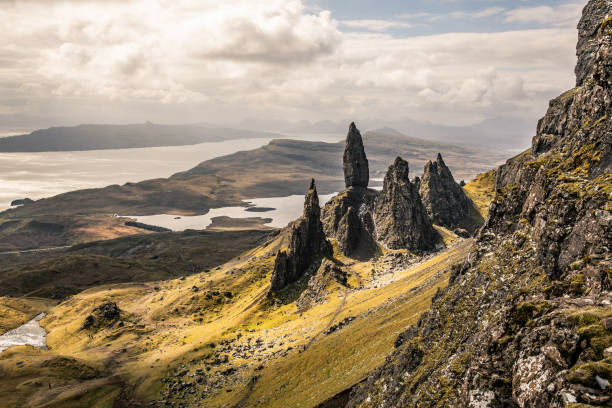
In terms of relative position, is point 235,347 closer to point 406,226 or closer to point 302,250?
point 302,250

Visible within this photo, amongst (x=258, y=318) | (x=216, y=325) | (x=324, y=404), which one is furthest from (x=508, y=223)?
(x=216, y=325)

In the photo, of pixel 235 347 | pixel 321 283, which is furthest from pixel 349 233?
pixel 235 347

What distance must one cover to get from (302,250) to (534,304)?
478 ft

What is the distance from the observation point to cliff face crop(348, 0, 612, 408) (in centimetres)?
2049

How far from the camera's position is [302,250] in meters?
170

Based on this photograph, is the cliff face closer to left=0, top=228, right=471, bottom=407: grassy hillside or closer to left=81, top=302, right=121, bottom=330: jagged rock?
left=0, top=228, right=471, bottom=407: grassy hillside

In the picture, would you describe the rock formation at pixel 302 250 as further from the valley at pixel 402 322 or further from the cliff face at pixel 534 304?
the cliff face at pixel 534 304

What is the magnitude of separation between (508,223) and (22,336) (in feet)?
762

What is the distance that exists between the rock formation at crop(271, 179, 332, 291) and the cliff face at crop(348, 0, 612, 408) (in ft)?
358

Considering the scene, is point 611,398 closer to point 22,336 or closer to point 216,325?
point 216,325

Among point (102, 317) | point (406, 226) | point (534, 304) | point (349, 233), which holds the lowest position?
point (102, 317)

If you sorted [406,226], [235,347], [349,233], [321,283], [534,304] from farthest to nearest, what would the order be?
[349,233]
[406,226]
[321,283]
[235,347]
[534,304]

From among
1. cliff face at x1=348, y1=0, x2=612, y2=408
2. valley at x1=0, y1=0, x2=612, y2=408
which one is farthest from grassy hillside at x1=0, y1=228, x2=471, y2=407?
cliff face at x1=348, y1=0, x2=612, y2=408

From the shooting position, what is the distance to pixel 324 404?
6369 centimetres
